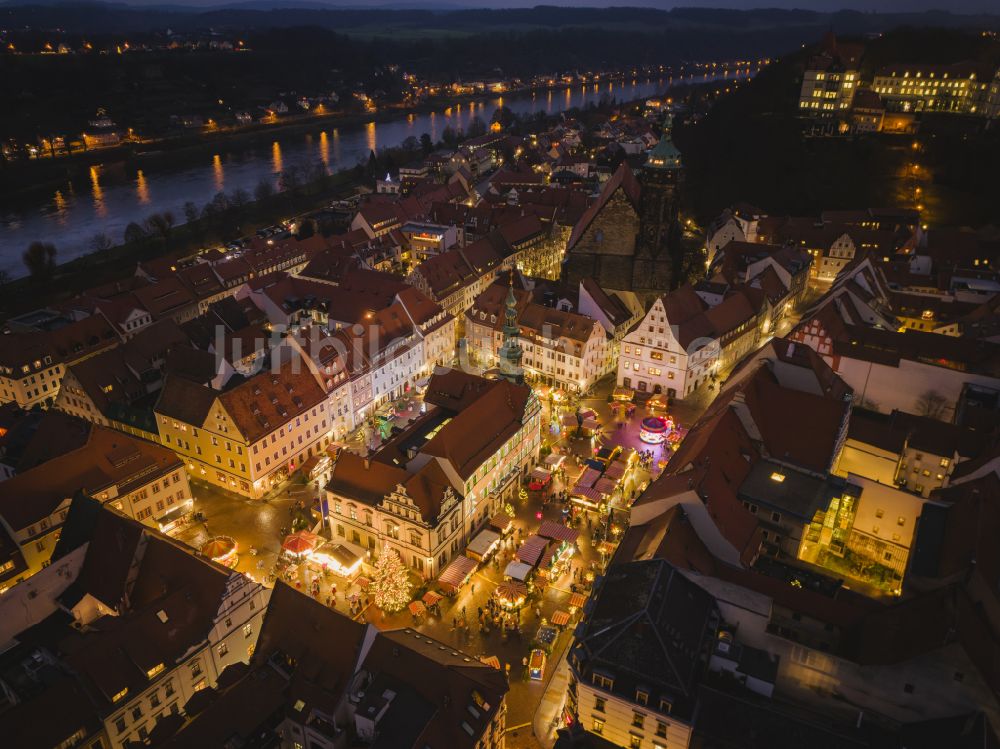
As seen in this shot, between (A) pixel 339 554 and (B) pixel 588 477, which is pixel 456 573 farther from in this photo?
(B) pixel 588 477

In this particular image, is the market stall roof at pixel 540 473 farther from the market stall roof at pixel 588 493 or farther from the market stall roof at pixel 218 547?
the market stall roof at pixel 218 547

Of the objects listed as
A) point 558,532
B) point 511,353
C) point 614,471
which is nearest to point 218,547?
point 558,532

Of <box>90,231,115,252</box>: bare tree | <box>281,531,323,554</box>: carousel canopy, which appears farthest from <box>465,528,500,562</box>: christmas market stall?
<box>90,231,115,252</box>: bare tree

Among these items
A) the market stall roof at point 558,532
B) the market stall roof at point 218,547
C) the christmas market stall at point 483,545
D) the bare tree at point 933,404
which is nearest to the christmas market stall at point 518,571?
the christmas market stall at point 483,545

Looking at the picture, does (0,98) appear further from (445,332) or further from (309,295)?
(445,332)

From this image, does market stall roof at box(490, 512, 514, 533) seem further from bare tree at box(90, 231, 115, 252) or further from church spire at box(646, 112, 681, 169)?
bare tree at box(90, 231, 115, 252)

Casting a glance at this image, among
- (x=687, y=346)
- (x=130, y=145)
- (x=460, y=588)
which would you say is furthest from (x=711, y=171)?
(x=130, y=145)
